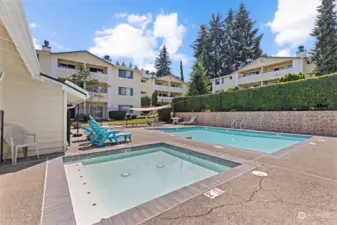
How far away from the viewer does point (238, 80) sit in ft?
93.7

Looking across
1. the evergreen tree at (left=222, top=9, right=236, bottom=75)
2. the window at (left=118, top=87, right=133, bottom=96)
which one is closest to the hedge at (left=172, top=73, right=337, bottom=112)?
the window at (left=118, top=87, right=133, bottom=96)

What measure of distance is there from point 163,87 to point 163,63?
17.9m

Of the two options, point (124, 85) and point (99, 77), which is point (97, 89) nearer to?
point (99, 77)

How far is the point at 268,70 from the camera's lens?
26.5 metres

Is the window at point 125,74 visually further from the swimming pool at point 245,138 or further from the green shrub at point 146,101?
the swimming pool at point 245,138

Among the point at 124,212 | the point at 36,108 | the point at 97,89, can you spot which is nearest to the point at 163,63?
the point at 97,89

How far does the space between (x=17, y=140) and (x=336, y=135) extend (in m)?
14.7

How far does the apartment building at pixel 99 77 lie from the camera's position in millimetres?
20922

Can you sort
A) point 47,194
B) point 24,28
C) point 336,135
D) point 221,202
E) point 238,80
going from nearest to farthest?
point 24,28 → point 221,202 → point 47,194 → point 336,135 → point 238,80

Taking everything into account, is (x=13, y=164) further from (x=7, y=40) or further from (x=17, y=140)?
(x=7, y=40)


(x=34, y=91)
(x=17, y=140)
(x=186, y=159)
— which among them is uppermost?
(x=34, y=91)

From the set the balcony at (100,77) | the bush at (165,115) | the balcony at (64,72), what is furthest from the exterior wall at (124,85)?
the bush at (165,115)

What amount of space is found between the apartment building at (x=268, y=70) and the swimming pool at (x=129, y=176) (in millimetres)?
23477

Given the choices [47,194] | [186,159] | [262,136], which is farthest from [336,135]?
[47,194]
